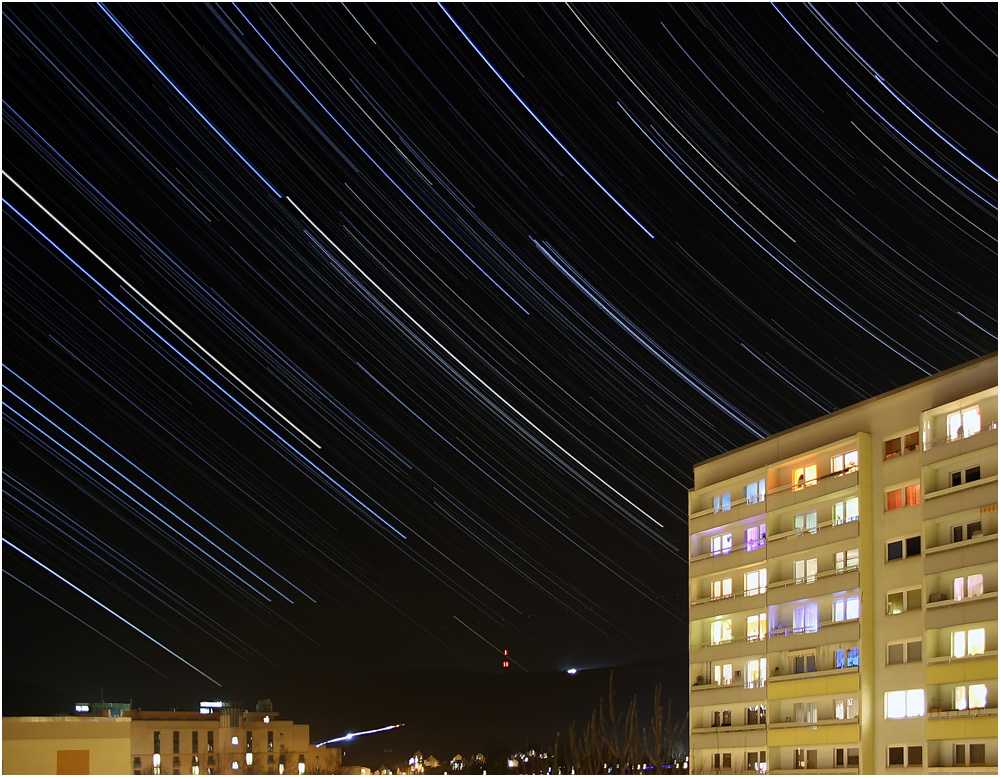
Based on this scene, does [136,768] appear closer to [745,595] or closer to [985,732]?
[745,595]

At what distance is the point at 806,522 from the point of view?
171ft

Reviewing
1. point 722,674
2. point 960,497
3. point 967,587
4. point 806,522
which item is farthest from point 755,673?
point 960,497

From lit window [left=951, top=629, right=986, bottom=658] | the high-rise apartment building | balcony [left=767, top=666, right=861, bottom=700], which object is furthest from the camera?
balcony [left=767, top=666, right=861, bottom=700]

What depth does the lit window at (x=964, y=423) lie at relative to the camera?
1715 inches

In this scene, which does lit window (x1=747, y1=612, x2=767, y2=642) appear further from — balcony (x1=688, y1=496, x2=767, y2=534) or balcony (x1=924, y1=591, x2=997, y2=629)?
balcony (x1=924, y1=591, x2=997, y2=629)

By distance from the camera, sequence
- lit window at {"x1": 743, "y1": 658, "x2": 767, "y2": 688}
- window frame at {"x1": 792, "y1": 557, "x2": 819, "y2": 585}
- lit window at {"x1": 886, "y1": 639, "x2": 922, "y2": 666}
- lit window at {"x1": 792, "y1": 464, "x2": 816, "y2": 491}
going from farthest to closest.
Answer: 1. lit window at {"x1": 743, "y1": 658, "x2": 767, "y2": 688}
2. lit window at {"x1": 792, "y1": 464, "x2": 816, "y2": 491}
3. window frame at {"x1": 792, "y1": 557, "x2": 819, "y2": 585}
4. lit window at {"x1": 886, "y1": 639, "x2": 922, "y2": 666}

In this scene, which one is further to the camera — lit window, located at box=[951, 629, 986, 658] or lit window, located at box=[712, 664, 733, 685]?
lit window, located at box=[712, 664, 733, 685]

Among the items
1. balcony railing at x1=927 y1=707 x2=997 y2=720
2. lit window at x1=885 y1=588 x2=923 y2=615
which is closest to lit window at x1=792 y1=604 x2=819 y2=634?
lit window at x1=885 y1=588 x2=923 y2=615

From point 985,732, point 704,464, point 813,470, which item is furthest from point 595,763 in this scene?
point 985,732

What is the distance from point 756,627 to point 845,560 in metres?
7.13

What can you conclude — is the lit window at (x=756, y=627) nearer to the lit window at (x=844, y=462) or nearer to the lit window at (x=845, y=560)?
the lit window at (x=845, y=560)

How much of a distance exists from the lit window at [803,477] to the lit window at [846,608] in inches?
211

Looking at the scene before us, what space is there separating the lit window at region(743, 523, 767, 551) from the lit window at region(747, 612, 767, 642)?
126 inches

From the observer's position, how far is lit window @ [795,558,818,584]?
51.2 meters
